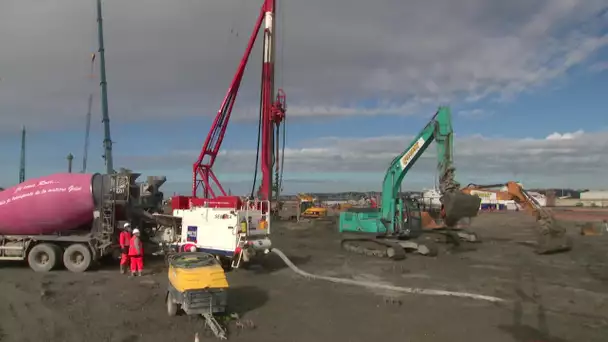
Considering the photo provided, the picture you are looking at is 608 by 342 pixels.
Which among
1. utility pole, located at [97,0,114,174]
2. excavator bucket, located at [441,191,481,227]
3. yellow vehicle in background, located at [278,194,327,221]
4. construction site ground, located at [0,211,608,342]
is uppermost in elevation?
utility pole, located at [97,0,114,174]

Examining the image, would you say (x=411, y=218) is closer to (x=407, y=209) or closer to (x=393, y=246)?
(x=407, y=209)

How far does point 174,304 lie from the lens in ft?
31.4

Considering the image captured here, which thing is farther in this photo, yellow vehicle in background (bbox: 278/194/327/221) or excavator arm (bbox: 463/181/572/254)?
yellow vehicle in background (bbox: 278/194/327/221)

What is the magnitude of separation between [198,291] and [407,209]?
12.9m

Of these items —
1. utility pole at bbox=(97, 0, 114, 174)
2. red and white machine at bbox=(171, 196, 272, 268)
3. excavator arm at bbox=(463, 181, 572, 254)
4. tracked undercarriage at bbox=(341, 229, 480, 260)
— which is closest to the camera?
red and white machine at bbox=(171, 196, 272, 268)

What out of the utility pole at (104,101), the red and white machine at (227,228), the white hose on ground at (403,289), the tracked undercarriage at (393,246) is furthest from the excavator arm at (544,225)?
the utility pole at (104,101)

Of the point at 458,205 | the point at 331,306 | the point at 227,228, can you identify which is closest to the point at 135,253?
the point at 227,228

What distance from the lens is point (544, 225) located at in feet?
71.6

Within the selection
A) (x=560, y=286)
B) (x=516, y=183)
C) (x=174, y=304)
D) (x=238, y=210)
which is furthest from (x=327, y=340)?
(x=516, y=183)

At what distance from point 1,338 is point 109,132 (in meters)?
40.7

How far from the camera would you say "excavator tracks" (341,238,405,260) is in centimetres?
1859

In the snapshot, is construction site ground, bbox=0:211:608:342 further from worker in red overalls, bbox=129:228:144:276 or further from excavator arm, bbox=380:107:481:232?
excavator arm, bbox=380:107:481:232

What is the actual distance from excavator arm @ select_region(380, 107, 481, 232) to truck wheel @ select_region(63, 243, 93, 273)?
11348mm

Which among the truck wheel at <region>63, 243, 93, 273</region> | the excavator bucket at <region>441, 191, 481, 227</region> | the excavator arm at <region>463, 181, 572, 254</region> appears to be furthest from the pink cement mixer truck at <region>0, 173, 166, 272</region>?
the excavator arm at <region>463, 181, 572, 254</region>
